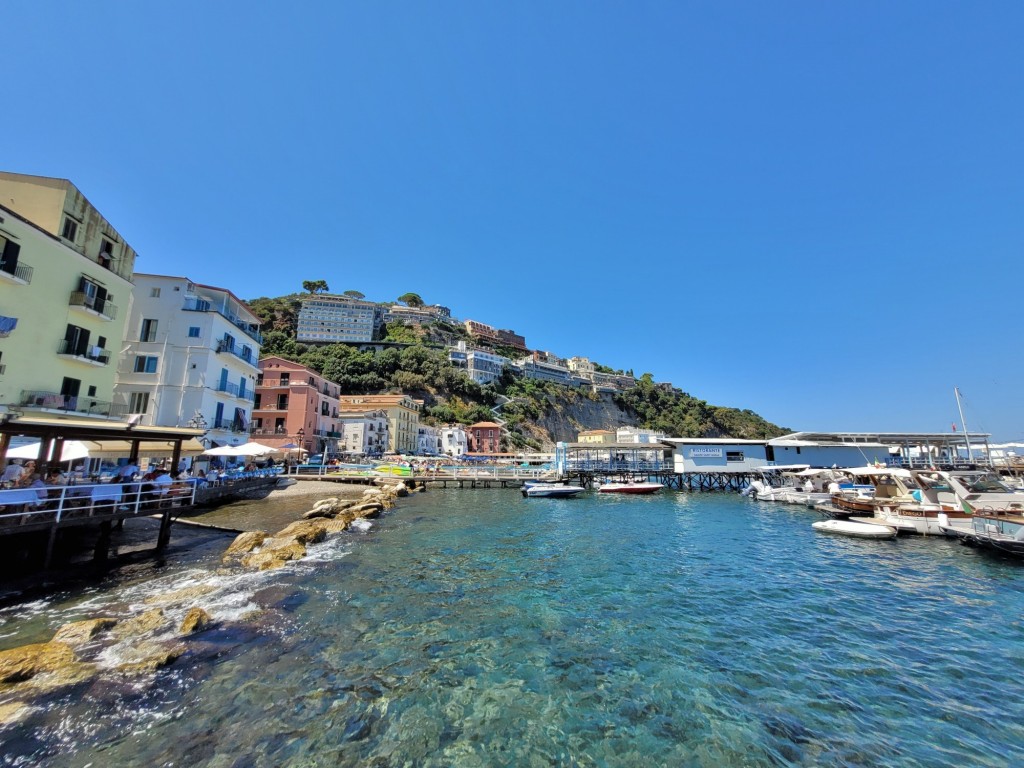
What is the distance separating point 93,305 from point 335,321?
98899mm

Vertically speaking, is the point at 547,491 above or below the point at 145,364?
below

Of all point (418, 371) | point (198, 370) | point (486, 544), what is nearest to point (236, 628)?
point (486, 544)

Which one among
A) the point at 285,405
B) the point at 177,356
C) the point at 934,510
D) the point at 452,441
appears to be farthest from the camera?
the point at 452,441

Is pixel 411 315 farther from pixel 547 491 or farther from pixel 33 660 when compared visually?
pixel 33 660

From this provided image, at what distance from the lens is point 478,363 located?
386 ft

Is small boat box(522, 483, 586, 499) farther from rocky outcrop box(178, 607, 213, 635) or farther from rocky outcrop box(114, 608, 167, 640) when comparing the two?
rocky outcrop box(114, 608, 167, 640)

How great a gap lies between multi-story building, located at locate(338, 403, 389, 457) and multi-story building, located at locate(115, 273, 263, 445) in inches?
1138

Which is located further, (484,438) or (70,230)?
(484,438)

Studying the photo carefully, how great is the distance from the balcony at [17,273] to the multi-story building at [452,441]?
2596 inches

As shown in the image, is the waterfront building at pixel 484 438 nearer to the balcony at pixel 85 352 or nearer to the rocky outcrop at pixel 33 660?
the balcony at pixel 85 352

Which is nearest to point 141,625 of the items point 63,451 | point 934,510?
point 63,451

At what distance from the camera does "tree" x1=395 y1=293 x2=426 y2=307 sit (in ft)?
502

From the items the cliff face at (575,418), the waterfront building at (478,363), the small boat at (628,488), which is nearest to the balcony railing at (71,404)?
the small boat at (628,488)

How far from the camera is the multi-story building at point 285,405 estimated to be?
47500 mm
